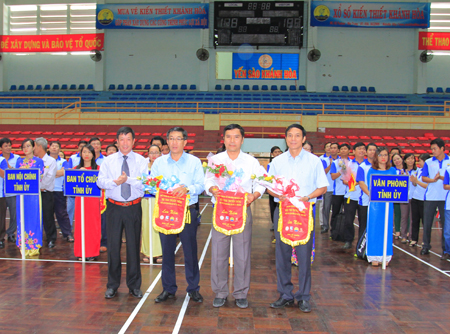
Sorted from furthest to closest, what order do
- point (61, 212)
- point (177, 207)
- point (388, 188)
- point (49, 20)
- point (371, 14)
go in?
point (49, 20) < point (371, 14) < point (61, 212) < point (388, 188) < point (177, 207)

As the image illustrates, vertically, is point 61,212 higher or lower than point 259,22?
lower

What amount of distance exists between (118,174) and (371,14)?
66.0ft

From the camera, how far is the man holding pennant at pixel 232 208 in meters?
3.36

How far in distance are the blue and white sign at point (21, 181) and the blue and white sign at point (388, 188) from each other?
15.1ft

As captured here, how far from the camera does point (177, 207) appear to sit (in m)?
3.47

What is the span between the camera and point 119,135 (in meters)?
3.71

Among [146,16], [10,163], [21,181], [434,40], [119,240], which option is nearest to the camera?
[119,240]

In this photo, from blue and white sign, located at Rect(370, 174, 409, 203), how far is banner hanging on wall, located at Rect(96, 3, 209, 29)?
17.5m

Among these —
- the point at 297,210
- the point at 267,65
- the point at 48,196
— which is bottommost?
the point at 48,196

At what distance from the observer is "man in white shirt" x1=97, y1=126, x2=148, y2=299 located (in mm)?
3658

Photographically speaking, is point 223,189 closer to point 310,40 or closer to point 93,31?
point 310,40

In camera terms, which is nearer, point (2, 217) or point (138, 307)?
point (138, 307)

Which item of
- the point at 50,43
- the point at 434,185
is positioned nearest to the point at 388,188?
the point at 434,185

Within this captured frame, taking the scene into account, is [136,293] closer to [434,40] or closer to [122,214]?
[122,214]
